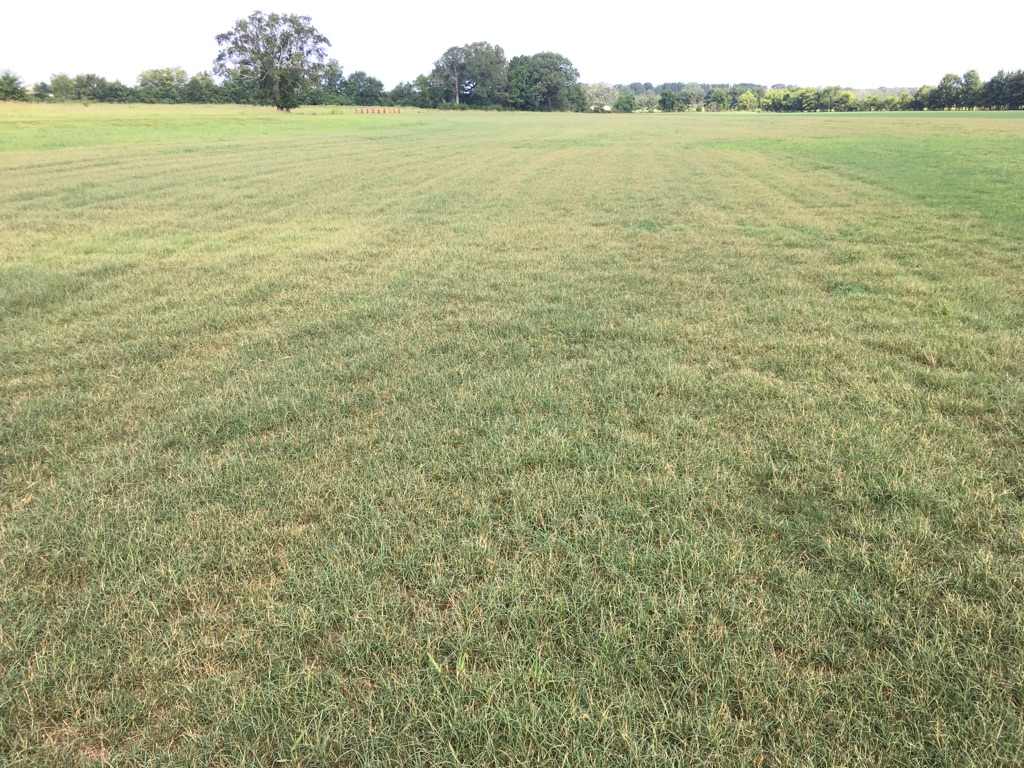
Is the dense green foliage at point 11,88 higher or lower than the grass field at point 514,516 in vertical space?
higher

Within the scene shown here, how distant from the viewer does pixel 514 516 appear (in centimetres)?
289

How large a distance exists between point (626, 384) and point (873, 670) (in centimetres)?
258

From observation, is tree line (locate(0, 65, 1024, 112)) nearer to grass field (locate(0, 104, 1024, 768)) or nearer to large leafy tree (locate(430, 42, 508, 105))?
large leafy tree (locate(430, 42, 508, 105))

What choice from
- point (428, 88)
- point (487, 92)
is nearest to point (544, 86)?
point (487, 92)

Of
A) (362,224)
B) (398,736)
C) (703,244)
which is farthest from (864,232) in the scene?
→ (398,736)

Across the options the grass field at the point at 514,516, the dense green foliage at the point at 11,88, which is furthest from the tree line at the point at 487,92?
the grass field at the point at 514,516

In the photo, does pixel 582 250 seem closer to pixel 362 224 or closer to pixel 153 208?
pixel 362 224

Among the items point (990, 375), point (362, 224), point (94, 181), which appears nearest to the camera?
point (990, 375)

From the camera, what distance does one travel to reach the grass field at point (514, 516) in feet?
6.29

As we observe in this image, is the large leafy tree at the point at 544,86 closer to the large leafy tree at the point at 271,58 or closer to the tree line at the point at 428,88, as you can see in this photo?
the tree line at the point at 428,88

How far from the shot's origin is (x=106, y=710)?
1965mm

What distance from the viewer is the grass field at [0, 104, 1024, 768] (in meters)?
1.92

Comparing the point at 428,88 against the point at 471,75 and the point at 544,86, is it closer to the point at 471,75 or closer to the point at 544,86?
the point at 471,75

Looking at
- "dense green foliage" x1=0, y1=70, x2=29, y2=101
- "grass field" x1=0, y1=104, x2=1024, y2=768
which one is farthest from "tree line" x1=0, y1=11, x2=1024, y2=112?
"grass field" x1=0, y1=104, x2=1024, y2=768
